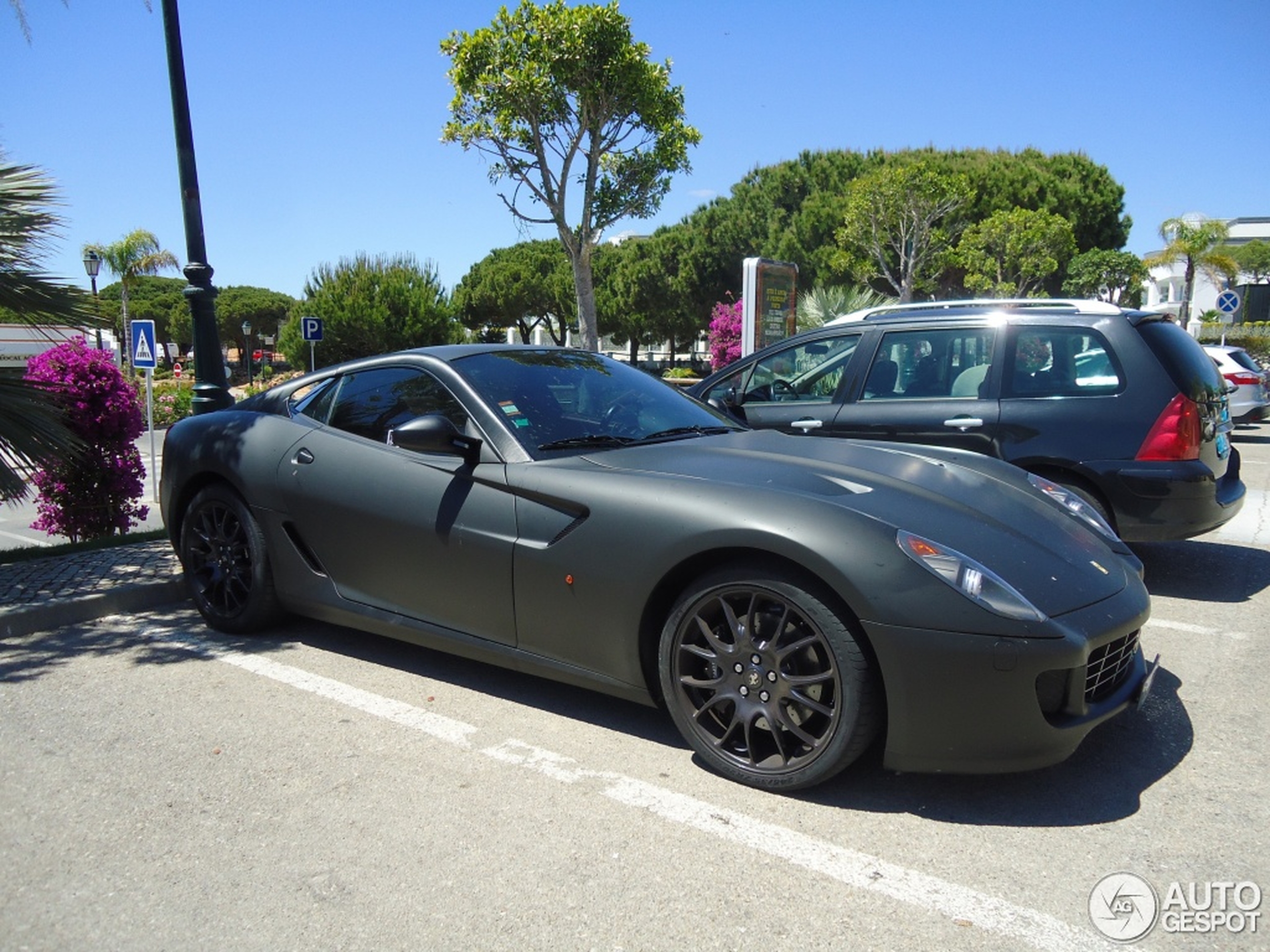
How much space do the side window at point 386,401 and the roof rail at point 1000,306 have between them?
3.47 meters

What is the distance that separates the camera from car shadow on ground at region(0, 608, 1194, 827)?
3.00m

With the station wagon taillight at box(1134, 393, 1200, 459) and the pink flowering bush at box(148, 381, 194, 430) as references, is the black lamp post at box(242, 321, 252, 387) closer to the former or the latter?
the pink flowering bush at box(148, 381, 194, 430)

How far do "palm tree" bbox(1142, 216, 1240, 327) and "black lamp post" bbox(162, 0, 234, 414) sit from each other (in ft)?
127

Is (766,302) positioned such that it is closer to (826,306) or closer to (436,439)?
(826,306)

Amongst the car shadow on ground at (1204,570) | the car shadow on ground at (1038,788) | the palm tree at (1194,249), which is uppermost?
the palm tree at (1194,249)

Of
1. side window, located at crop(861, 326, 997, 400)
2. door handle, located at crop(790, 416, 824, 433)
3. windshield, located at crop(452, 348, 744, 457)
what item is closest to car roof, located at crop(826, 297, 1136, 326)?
side window, located at crop(861, 326, 997, 400)

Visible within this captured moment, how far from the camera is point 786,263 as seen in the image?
17.3 meters

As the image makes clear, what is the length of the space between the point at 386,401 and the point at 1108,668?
9.94 feet

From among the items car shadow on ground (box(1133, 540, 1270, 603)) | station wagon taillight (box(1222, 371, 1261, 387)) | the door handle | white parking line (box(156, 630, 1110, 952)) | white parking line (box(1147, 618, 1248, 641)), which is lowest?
car shadow on ground (box(1133, 540, 1270, 603))

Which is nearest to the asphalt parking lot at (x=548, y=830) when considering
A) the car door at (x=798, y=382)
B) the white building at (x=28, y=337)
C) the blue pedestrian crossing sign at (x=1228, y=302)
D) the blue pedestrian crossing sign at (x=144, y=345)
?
the white building at (x=28, y=337)

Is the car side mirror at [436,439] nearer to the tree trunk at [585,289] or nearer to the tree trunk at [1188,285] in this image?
the tree trunk at [585,289]

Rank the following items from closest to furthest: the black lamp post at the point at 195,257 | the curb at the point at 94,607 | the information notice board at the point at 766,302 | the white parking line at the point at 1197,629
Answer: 1. the white parking line at the point at 1197,629
2. the curb at the point at 94,607
3. the black lamp post at the point at 195,257
4. the information notice board at the point at 766,302

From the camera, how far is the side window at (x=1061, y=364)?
5.45 m

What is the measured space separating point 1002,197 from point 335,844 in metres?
38.6
